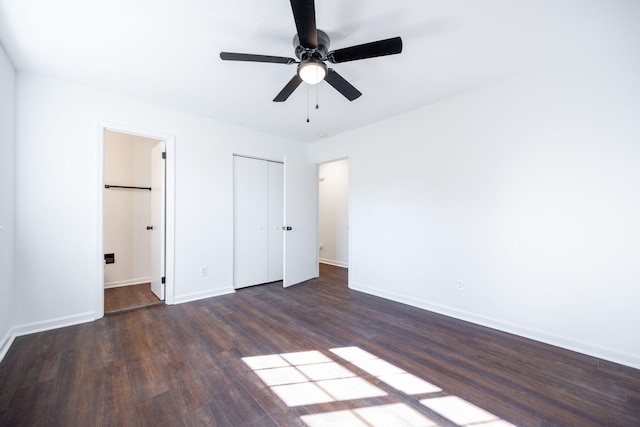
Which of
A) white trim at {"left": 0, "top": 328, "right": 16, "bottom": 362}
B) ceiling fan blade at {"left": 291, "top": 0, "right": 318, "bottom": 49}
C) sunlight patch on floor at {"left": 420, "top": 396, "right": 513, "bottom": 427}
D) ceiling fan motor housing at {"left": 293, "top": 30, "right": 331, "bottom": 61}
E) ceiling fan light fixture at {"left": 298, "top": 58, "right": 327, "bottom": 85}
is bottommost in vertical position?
sunlight patch on floor at {"left": 420, "top": 396, "right": 513, "bottom": 427}

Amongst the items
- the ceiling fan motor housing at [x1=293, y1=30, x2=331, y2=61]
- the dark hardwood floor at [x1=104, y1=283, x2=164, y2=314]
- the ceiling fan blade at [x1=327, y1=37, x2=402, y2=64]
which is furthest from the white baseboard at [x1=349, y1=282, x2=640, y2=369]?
the dark hardwood floor at [x1=104, y1=283, x2=164, y2=314]

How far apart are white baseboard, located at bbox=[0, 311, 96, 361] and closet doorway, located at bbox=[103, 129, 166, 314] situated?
76cm

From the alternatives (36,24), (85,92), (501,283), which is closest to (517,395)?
(501,283)

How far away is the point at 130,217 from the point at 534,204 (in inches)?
207

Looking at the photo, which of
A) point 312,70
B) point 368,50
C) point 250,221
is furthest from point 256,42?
point 250,221

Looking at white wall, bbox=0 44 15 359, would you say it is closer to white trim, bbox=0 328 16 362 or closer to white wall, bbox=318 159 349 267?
white trim, bbox=0 328 16 362

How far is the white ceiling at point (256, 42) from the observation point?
1.65 m

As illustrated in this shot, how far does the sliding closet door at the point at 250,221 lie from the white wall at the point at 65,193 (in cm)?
71

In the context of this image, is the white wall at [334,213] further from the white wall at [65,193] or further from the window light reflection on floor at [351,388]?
the window light reflection on floor at [351,388]

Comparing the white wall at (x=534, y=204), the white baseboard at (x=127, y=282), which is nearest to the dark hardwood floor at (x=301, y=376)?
the white wall at (x=534, y=204)

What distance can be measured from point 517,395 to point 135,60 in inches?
153

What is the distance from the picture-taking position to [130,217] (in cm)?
397

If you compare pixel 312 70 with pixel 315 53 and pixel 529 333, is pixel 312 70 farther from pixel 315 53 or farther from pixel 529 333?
pixel 529 333

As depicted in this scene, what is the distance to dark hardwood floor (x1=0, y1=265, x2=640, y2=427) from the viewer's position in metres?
1.46
